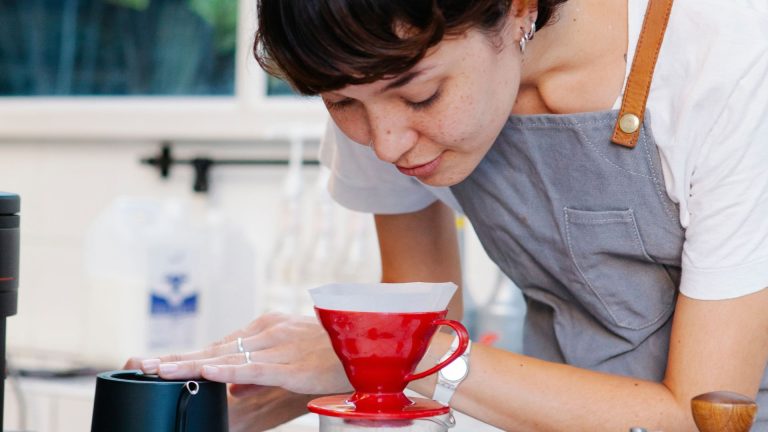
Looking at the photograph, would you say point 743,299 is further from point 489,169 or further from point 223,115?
point 223,115

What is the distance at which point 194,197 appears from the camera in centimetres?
275

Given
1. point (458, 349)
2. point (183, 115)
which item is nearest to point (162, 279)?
point (183, 115)

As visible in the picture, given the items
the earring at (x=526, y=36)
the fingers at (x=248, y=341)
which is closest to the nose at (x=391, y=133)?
the earring at (x=526, y=36)

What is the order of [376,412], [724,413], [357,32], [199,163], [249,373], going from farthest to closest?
[199,163], [249,373], [357,32], [376,412], [724,413]

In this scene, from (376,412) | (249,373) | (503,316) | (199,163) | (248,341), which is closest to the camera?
(376,412)

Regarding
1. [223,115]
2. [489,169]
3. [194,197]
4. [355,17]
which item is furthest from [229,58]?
[355,17]

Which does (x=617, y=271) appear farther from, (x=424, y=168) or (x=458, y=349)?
(x=458, y=349)

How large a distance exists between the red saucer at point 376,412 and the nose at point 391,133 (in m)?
0.29

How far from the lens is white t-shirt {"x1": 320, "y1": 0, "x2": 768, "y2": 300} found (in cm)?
109

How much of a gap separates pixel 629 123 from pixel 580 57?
4.2 inches

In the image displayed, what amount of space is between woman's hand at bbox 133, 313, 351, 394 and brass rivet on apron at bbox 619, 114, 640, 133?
414mm

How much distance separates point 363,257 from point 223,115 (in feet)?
2.35

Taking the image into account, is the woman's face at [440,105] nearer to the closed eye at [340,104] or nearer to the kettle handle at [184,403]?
the closed eye at [340,104]

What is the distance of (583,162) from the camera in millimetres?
1224
